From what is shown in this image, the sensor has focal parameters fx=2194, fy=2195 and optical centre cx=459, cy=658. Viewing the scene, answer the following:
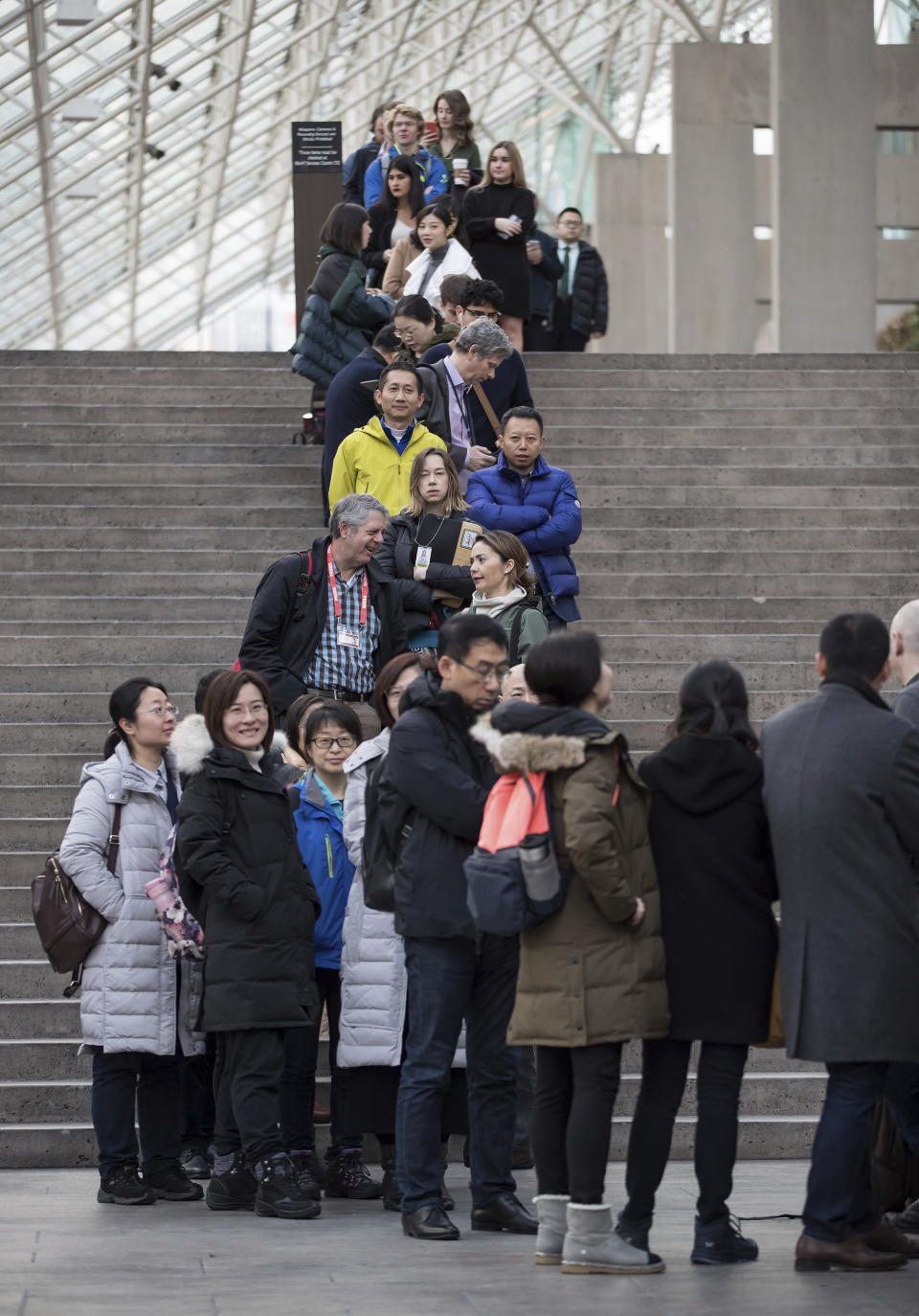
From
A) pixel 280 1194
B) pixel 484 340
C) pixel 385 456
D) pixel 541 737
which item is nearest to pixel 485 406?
pixel 484 340

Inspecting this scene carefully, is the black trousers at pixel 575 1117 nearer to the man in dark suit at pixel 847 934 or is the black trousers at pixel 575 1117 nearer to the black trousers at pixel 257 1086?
the man in dark suit at pixel 847 934

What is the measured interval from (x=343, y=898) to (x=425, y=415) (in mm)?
4120

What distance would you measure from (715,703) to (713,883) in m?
0.48

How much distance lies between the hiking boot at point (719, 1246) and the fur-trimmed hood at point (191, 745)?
213 cm

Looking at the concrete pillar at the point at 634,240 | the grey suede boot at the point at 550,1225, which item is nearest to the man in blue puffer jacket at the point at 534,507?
the grey suede boot at the point at 550,1225

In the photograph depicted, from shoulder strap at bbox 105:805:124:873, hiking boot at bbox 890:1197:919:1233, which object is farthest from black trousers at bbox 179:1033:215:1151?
hiking boot at bbox 890:1197:919:1233

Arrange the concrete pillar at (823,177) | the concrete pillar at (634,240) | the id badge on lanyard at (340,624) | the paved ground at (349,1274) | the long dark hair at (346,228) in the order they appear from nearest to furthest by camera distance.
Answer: the paved ground at (349,1274)
the id badge on lanyard at (340,624)
the long dark hair at (346,228)
the concrete pillar at (823,177)
the concrete pillar at (634,240)

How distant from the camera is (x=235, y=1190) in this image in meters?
6.78

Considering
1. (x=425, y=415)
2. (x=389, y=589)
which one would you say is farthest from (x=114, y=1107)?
(x=425, y=415)

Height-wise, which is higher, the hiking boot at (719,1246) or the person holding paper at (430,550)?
the person holding paper at (430,550)

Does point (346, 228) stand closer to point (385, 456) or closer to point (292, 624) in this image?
point (385, 456)

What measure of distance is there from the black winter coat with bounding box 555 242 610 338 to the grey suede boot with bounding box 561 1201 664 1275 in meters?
13.4

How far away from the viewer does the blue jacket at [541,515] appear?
31.2ft

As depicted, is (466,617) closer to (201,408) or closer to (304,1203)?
(304,1203)
